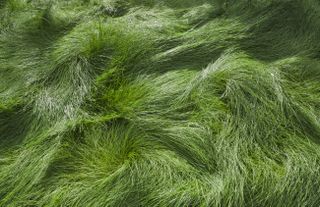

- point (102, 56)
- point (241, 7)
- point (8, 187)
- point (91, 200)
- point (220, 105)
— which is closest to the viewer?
point (91, 200)

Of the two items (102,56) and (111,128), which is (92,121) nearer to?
(111,128)

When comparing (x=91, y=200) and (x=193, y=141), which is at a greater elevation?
(x=193, y=141)

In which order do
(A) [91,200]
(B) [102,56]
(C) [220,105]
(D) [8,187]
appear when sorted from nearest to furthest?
(A) [91,200] → (D) [8,187] → (C) [220,105] → (B) [102,56]

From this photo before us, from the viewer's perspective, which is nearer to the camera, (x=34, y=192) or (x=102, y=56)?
(x=34, y=192)

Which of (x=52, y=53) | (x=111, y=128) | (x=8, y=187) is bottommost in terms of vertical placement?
(x=8, y=187)

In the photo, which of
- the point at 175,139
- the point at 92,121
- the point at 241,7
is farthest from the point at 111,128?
the point at 241,7

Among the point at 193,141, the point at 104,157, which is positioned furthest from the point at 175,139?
the point at 104,157
